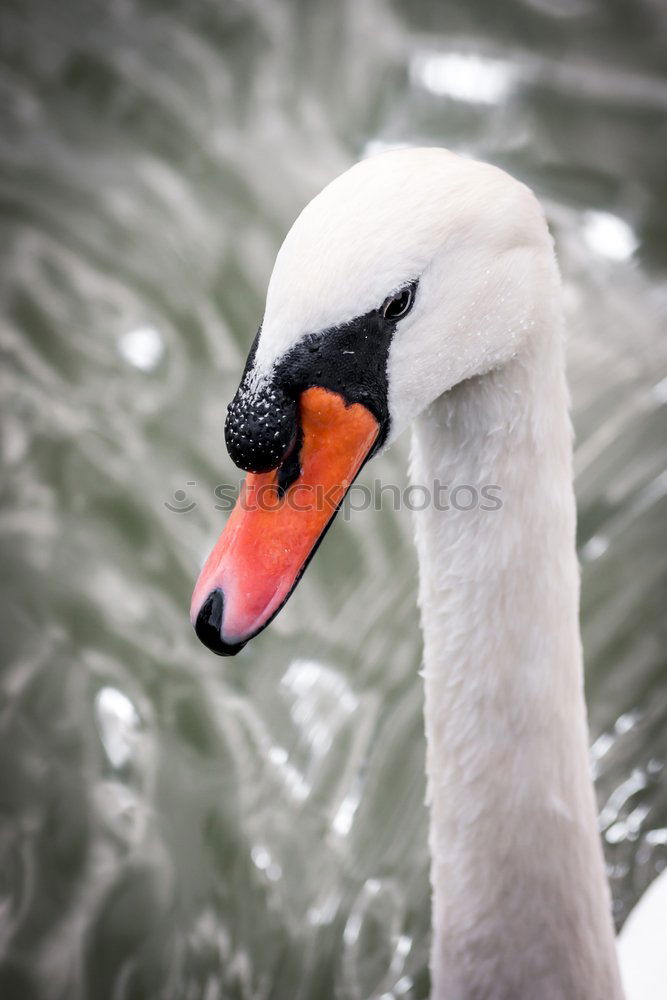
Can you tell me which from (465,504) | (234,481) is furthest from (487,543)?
(234,481)

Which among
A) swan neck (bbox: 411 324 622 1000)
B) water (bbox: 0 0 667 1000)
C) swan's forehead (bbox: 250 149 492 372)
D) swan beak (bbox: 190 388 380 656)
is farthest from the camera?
water (bbox: 0 0 667 1000)

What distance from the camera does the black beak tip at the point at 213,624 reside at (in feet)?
4.00

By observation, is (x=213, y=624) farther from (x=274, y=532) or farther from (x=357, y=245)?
(x=357, y=245)

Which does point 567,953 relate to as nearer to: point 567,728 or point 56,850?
point 567,728

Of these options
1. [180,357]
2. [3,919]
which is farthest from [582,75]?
[3,919]

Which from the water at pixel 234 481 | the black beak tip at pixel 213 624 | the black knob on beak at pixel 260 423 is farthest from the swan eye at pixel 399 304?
the water at pixel 234 481

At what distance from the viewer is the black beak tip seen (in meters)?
1.22

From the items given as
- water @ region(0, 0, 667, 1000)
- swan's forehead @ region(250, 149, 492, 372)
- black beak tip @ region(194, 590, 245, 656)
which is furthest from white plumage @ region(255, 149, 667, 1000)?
water @ region(0, 0, 667, 1000)

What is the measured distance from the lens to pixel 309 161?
317 centimetres

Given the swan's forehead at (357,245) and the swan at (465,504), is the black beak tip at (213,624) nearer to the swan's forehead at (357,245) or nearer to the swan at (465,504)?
the swan at (465,504)

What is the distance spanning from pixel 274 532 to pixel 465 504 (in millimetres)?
236

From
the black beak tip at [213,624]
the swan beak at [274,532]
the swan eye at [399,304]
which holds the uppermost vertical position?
the swan eye at [399,304]

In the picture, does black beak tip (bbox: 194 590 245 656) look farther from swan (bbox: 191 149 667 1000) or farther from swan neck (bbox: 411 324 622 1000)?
swan neck (bbox: 411 324 622 1000)

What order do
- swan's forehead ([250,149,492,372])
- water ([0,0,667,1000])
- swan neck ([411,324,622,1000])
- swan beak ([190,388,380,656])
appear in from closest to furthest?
swan's forehead ([250,149,492,372])
swan beak ([190,388,380,656])
swan neck ([411,324,622,1000])
water ([0,0,667,1000])
